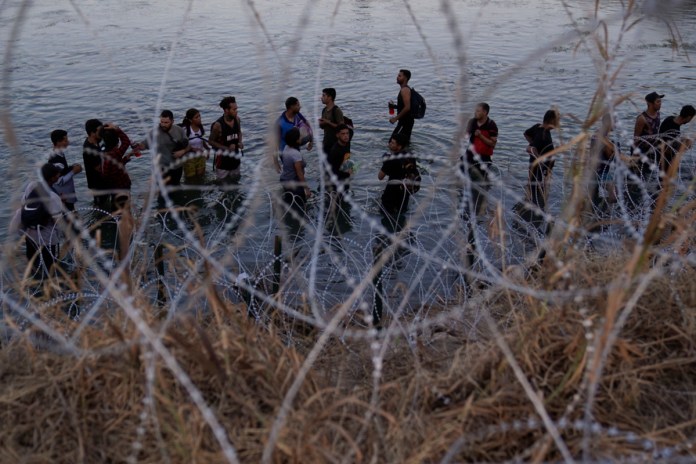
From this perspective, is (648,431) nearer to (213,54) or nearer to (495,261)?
(495,261)

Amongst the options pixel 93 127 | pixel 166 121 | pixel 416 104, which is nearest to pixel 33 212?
pixel 93 127

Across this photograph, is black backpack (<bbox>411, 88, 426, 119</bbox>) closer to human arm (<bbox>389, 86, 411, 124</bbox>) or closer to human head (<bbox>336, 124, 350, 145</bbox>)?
human arm (<bbox>389, 86, 411, 124</bbox>)

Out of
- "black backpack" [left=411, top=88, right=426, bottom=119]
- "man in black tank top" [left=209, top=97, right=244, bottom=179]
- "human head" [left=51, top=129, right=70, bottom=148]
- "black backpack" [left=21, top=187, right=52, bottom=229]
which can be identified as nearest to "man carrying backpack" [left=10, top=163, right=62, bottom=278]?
"black backpack" [left=21, top=187, right=52, bottom=229]

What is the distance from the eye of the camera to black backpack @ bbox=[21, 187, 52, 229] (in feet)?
21.1

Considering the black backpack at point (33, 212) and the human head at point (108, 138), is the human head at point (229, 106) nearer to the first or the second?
the human head at point (108, 138)

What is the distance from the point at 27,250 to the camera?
6.99 m

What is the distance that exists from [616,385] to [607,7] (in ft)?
87.8

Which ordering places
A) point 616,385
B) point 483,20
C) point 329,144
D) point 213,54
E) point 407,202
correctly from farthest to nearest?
point 483,20
point 213,54
point 329,144
point 407,202
point 616,385

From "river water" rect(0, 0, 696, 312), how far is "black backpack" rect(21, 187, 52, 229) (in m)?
0.55

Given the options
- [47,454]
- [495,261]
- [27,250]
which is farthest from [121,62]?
[47,454]

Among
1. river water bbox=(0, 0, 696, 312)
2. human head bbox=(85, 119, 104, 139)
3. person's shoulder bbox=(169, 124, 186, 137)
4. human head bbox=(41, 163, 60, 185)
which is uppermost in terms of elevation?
human head bbox=(85, 119, 104, 139)

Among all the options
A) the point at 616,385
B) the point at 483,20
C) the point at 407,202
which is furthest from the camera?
the point at 483,20

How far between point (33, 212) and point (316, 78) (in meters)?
4.52

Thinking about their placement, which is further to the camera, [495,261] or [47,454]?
[495,261]
